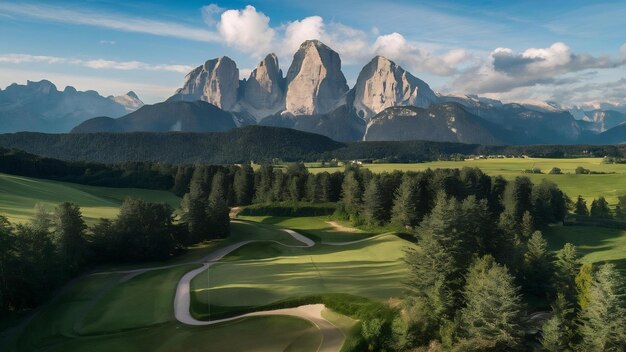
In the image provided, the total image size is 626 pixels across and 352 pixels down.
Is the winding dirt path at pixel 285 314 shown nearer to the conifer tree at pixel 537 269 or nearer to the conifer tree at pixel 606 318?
the conifer tree at pixel 606 318

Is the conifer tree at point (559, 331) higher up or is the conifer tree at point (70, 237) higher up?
the conifer tree at point (70, 237)

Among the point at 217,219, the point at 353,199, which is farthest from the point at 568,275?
the point at 353,199

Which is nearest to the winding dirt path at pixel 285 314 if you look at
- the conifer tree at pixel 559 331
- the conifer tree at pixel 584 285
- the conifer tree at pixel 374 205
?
the conifer tree at pixel 559 331

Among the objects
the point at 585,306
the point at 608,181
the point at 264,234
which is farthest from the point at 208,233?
the point at 608,181

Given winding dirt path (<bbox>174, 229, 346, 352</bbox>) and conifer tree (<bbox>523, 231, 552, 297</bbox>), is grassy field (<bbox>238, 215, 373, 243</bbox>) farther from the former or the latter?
conifer tree (<bbox>523, 231, 552, 297</bbox>)

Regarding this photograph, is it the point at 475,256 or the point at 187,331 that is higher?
the point at 475,256

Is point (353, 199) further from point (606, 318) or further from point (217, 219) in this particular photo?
point (606, 318)

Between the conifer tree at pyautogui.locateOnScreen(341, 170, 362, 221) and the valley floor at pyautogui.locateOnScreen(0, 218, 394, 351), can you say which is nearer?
the valley floor at pyautogui.locateOnScreen(0, 218, 394, 351)

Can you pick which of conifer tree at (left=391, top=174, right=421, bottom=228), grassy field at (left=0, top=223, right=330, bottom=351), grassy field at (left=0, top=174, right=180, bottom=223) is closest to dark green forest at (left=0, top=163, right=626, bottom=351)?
conifer tree at (left=391, top=174, right=421, bottom=228)

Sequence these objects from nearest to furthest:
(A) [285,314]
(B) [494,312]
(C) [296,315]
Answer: (B) [494,312] → (C) [296,315] → (A) [285,314]

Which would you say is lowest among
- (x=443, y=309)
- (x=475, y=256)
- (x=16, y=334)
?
(x=16, y=334)

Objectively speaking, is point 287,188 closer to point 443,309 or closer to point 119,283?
point 119,283
